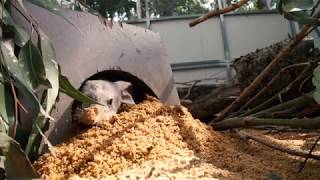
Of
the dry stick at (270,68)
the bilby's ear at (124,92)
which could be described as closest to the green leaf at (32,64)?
the bilby's ear at (124,92)

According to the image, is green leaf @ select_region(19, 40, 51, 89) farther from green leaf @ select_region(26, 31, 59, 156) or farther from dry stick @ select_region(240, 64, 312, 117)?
dry stick @ select_region(240, 64, 312, 117)

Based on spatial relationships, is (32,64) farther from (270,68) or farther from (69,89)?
(270,68)

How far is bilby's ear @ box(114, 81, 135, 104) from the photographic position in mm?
1607

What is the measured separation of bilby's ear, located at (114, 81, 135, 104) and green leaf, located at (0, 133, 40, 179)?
26.1 inches

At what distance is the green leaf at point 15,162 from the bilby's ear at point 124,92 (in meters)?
0.66

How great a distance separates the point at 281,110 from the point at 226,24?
3820mm

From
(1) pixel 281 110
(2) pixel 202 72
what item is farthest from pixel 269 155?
(2) pixel 202 72

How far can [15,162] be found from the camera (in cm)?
95

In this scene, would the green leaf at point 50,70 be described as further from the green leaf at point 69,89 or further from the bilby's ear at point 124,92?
the bilby's ear at point 124,92

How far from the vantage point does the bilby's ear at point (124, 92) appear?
1.61 meters

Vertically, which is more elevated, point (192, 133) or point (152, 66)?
point (152, 66)

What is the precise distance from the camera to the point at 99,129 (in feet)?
4.58

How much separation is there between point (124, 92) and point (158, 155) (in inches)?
15.2

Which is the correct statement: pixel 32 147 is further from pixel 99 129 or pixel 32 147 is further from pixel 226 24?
pixel 226 24
